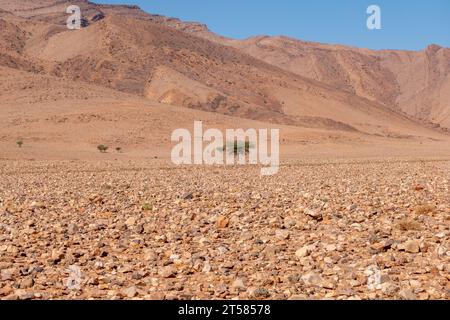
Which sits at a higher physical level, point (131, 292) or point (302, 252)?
point (302, 252)

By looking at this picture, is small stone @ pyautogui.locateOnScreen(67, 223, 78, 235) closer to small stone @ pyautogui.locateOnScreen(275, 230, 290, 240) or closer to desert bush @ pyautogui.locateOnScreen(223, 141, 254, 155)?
small stone @ pyautogui.locateOnScreen(275, 230, 290, 240)

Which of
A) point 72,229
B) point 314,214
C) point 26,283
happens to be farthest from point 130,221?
point 26,283

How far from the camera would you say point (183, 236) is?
9156 millimetres

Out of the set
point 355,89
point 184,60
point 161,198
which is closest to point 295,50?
point 355,89

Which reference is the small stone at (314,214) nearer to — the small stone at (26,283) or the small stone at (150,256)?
the small stone at (150,256)

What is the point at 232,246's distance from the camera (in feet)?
27.8

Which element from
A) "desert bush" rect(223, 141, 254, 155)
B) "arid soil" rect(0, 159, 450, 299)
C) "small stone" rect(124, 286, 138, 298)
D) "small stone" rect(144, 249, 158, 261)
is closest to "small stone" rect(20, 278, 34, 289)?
"arid soil" rect(0, 159, 450, 299)

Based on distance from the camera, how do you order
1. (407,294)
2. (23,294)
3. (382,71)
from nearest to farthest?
(407,294), (23,294), (382,71)

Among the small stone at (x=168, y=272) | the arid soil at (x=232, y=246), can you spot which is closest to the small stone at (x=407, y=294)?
the arid soil at (x=232, y=246)

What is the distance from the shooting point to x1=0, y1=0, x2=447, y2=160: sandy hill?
2233 inches

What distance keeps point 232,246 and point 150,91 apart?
7683cm

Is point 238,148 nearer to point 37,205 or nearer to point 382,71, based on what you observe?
point 37,205

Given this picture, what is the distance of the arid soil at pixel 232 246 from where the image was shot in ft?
21.5
